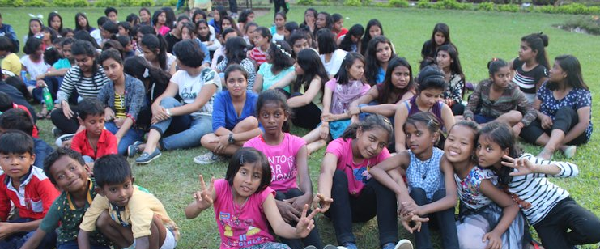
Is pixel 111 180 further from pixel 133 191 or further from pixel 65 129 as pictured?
pixel 65 129

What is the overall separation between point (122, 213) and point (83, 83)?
298cm

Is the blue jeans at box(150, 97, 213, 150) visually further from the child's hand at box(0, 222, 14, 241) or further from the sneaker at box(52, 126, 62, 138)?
the child's hand at box(0, 222, 14, 241)

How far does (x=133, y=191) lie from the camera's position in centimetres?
291

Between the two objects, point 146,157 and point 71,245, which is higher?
point 71,245

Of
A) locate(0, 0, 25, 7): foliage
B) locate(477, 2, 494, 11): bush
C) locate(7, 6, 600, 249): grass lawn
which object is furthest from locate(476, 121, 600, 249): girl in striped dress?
locate(0, 0, 25, 7): foliage

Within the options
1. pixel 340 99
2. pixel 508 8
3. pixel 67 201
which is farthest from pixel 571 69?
pixel 508 8

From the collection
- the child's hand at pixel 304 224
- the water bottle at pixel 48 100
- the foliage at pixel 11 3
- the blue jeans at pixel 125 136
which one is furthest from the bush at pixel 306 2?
the child's hand at pixel 304 224

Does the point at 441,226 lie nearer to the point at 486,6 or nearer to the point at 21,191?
the point at 21,191

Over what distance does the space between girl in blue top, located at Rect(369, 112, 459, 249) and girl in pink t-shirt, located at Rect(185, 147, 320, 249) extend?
27.5 inches

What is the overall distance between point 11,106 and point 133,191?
2.39m

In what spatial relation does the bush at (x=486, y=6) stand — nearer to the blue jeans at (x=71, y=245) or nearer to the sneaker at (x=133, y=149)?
the sneaker at (x=133, y=149)

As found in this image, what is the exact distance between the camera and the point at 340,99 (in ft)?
16.9

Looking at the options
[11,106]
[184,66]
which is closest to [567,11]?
[184,66]

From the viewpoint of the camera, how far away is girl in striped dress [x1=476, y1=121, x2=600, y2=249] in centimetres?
291
